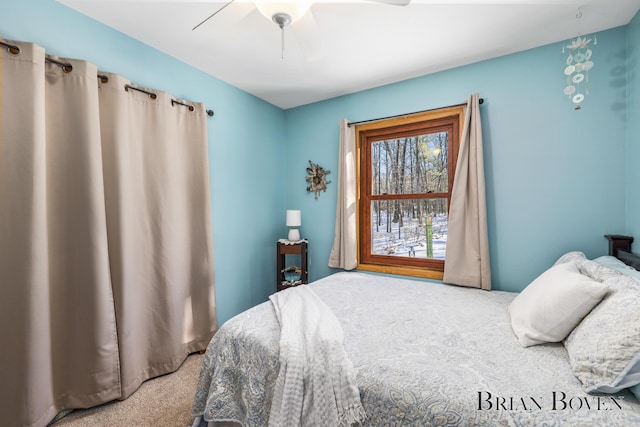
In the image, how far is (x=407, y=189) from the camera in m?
2.95

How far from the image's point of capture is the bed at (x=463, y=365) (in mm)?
927

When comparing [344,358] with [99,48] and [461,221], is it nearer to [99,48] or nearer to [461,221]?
[461,221]

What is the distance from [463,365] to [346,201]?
203 centimetres

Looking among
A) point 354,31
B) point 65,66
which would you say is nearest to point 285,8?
point 354,31

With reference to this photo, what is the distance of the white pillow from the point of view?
122cm

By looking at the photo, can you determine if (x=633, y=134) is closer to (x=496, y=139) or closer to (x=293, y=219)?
(x=496, y=139)

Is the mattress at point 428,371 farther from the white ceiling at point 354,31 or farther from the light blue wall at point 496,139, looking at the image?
the white ceiling at point 354,31

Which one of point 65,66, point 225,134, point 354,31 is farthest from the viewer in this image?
point 225,134

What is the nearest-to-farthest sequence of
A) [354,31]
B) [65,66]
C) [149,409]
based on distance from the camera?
[65,66] < [149,409] < [354,31]

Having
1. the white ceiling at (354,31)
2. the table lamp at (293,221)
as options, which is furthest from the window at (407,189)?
the table lamp at (293,221)

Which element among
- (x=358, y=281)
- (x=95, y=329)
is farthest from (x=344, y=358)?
(x=95, y=329)

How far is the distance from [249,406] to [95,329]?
118cm

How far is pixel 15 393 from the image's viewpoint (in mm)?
1480

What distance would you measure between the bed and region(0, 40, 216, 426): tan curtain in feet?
2.72
